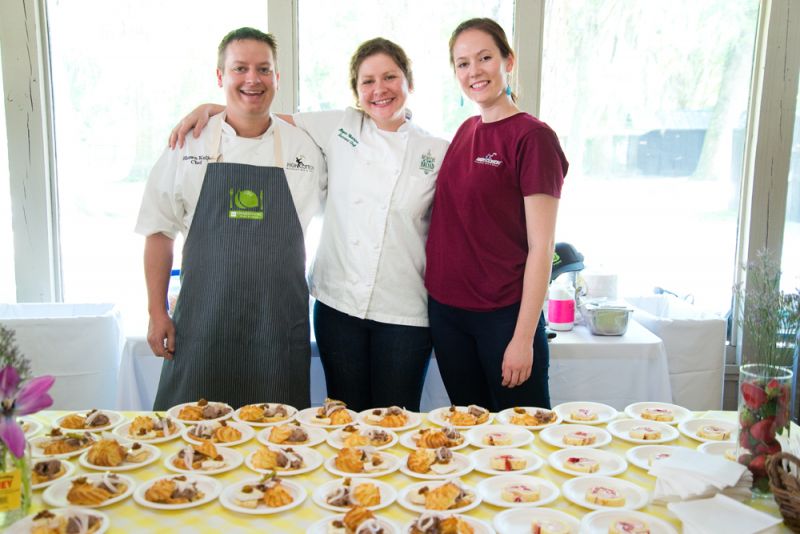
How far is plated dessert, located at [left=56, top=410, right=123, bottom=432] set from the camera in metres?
1.78

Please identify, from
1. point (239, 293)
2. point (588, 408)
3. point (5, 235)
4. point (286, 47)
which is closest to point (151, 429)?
point (239, 293)

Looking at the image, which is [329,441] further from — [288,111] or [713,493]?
[288,111]

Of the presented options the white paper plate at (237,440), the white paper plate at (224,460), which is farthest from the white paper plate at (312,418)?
the white paper plate at (224,460)

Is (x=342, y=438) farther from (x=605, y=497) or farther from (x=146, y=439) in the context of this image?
(x=605, y=497)

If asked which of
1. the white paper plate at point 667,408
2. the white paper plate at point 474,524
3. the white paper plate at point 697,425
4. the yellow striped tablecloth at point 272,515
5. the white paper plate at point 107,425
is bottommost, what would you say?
the yellow striped tablecloth at point 272,515

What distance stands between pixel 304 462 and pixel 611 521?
0.66 meters

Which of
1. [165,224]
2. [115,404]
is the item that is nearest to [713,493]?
[165,224]

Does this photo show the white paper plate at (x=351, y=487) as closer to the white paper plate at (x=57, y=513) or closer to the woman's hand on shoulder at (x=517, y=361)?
the white paper plate at (x=57, y=513)

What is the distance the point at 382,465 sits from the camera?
1.57 metres

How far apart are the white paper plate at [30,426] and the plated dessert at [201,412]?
0.31 metres

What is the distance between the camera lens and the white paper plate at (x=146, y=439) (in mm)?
1699

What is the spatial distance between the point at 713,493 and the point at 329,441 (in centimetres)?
83

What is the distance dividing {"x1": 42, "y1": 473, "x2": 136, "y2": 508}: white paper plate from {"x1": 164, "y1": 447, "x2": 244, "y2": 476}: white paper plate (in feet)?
0.32

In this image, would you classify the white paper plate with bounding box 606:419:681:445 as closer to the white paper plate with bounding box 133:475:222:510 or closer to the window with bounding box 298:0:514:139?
the white paper plate with bounding box 133:475:222:510
